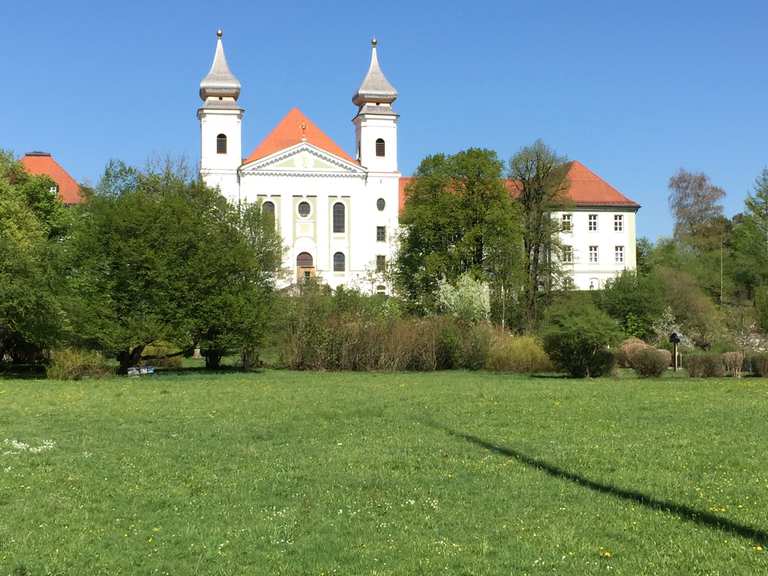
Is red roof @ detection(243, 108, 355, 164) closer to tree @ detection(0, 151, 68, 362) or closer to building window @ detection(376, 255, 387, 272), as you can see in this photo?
building window @ detection(376, 255, 387, 272)

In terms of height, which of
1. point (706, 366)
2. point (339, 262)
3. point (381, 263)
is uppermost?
point (339, 262)

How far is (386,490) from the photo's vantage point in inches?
381

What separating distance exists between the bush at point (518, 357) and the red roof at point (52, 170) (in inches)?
2014

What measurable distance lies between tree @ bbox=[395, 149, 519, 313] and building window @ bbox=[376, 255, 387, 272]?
12.1 metres

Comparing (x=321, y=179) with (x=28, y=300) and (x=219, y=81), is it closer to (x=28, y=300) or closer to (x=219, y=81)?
(x=219, y=81)

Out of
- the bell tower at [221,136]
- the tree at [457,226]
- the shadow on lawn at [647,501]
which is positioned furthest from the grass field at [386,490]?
the bell tower at [221,136]

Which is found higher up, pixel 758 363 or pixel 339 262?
pixel 339 262

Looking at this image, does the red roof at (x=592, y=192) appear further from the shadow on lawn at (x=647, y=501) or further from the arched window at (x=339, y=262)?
the shadow on lawn at (x=647, y=501)

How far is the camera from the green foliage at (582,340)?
3094cm

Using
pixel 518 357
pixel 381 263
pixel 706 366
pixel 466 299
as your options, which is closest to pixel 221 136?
pixel 381 263

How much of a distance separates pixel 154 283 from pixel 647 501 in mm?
25924

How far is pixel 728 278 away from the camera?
63156mm

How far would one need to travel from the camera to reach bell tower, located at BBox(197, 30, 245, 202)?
72.4 meters

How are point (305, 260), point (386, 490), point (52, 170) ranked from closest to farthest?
point (386, 490), point (305, 260), point (52, 170)
